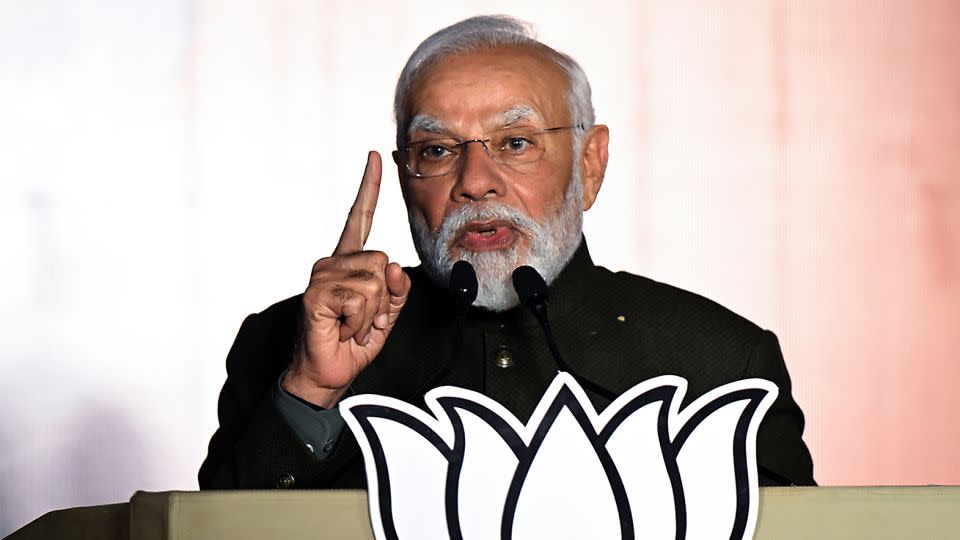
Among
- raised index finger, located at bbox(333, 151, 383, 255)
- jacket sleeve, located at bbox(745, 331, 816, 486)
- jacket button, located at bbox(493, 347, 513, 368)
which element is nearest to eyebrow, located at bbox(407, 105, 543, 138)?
raised index finger, located at bbox(333, 151, 383, 255)

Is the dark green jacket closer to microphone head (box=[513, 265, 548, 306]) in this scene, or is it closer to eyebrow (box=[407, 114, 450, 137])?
eyebrow (box=[407, 114, 450, 137])

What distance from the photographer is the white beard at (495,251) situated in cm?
184

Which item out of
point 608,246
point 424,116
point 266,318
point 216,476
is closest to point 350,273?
point 216,476

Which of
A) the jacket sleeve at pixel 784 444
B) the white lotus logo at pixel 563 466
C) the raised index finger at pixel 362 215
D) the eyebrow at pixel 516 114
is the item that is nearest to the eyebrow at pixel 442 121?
the eyebrow at pixel 516 114

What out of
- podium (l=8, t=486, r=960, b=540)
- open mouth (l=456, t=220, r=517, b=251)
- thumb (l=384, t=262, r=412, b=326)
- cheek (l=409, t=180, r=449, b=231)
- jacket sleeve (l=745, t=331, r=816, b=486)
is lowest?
jacket sleeve (l=745, t=331, r=816, b=486)

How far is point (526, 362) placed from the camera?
188 centimetres

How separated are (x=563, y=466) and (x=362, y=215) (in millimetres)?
623

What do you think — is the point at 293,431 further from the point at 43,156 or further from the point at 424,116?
the point at 43,156

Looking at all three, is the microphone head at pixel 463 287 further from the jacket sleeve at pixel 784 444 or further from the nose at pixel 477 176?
the jacket sleeve at pixel 784 444

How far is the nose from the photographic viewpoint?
1.81 meters

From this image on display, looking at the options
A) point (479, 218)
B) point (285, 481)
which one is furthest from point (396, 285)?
point (479, 218)

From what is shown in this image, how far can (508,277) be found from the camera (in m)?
1.84

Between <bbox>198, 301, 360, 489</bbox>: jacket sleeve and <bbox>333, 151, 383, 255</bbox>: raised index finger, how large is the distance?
0.68 ft

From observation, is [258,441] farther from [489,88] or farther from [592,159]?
[592,159]
